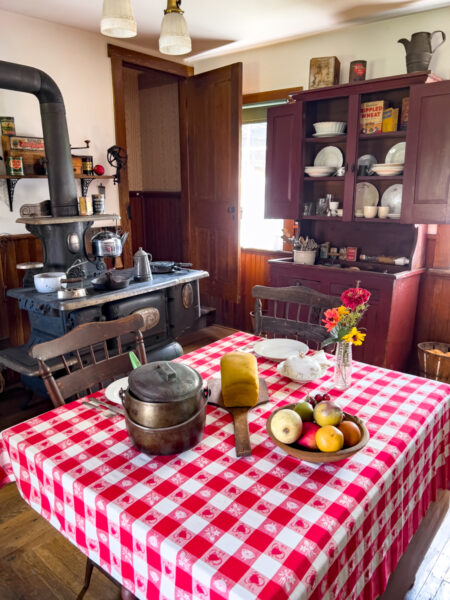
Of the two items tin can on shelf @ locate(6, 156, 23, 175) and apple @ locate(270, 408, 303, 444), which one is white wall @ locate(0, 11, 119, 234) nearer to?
tin can on shelf @ locate(6, 156, 23, 175)

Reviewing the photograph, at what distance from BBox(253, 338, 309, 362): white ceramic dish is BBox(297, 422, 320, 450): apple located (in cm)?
55

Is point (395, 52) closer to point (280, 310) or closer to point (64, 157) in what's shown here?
point (280, 310)

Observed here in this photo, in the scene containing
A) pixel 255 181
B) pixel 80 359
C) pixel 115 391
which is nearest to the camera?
pixel 115 391

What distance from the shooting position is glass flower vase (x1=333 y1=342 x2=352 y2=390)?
4.48 feet

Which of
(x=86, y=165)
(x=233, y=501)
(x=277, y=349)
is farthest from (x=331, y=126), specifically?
(x=233, y=501)

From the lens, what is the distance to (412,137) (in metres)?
2.70

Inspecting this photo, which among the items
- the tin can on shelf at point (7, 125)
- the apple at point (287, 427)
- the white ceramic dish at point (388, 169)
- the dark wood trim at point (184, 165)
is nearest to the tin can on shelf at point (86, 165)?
the tin can on shelf at point (7, 125)

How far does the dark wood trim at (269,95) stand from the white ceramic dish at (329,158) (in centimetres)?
63

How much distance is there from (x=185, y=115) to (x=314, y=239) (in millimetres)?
1683

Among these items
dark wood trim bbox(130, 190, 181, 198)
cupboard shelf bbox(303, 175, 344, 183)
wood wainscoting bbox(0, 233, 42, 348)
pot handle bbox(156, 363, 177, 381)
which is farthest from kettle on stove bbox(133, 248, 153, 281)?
dark wood trim bbox(130, 190, 181, 198)

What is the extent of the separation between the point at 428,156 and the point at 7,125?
8.79 feet

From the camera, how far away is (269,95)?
375 cm

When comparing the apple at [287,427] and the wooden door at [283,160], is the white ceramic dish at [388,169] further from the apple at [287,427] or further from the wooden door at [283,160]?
the apple at [287,427]

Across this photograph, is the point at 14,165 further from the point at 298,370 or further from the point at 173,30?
the point at 298,370
